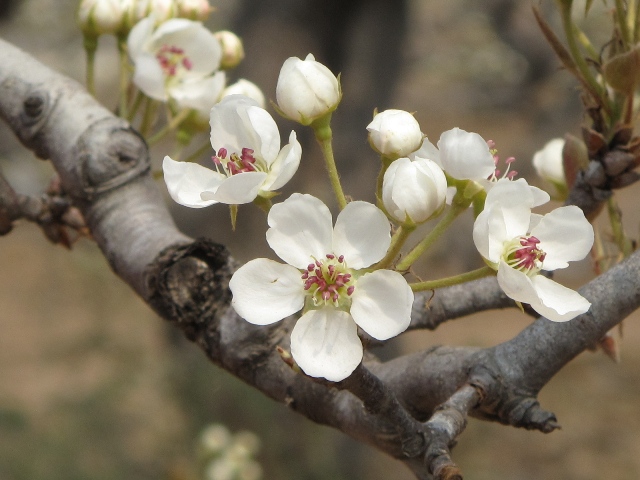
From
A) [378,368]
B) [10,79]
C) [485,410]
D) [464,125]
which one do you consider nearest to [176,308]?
[378,368]

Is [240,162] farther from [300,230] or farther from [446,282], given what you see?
[446,282]

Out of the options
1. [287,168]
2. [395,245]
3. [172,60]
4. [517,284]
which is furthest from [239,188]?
[172,60]

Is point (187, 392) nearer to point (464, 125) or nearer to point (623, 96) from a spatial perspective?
point (623, 96)

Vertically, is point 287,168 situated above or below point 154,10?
above

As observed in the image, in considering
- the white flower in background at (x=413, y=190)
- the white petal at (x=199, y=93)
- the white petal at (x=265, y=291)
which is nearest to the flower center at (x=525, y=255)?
the white flower in background at (x=413, y=190)

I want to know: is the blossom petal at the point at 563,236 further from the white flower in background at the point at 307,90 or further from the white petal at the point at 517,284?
the white flower in background at the point at 307,90

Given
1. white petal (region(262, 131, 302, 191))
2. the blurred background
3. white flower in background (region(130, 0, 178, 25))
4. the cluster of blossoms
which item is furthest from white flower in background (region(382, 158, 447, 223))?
the blurred background

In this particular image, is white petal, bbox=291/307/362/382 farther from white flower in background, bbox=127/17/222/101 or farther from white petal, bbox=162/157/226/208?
white flower in background, bbox=127/17/222/101
